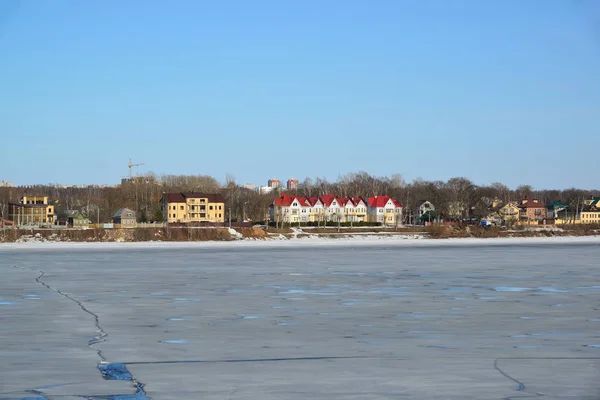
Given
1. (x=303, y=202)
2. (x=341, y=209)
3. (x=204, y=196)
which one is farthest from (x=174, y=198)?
(x=341, y=209)

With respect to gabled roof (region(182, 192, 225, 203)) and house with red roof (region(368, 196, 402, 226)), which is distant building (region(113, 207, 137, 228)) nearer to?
gabled roof (region(182, 192, 225, 203))

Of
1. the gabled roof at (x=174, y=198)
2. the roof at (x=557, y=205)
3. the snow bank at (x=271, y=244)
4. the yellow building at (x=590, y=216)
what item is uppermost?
the gabled roof at (x=174, y=198)

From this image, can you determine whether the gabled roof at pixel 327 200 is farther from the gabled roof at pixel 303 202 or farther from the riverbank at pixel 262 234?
the riverbank at pixel 262 234

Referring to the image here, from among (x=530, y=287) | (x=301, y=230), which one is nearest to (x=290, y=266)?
(x=530, y=287)

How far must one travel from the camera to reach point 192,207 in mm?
124625

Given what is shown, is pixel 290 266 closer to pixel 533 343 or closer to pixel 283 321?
pixel 283 321

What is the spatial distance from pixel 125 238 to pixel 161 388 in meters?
74.6

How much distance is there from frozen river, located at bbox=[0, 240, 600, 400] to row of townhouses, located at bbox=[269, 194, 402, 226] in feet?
323

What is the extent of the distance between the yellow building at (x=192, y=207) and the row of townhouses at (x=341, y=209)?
8.93 m

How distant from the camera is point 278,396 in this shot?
944 cm

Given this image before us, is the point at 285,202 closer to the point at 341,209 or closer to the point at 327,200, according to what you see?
the point at 327,200

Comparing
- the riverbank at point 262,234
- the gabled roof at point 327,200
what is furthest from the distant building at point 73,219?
the gabled roof at point 327,200

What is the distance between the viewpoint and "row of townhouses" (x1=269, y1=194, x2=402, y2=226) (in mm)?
125000

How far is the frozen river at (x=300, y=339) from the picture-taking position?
392 inches
